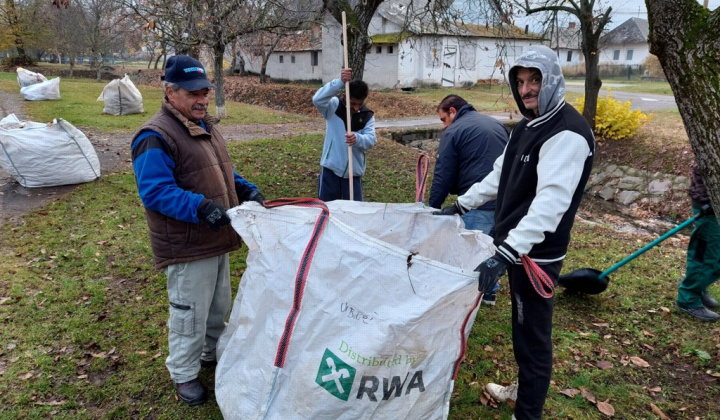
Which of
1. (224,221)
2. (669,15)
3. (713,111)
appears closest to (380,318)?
(224,221)

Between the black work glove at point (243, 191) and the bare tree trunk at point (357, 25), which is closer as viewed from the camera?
the black work glove at point (243, 191)

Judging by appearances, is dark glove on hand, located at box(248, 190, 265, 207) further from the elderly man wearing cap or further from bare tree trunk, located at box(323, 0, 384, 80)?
bare tree trunk, located at box(323, 0, 384, 80)

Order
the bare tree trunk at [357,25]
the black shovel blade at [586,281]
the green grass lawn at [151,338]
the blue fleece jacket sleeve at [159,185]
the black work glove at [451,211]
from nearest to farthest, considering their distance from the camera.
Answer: the blue fleece jacket sleeve at [159,185], the black work glove at [451,211], the green grass lawn at [151,338], the black shovel blade at [586,281], the bare tree trunk at [357,25]

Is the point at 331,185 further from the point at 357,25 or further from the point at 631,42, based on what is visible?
the point at 631,42

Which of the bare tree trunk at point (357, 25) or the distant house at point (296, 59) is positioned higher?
the distant house at point (296, 59)

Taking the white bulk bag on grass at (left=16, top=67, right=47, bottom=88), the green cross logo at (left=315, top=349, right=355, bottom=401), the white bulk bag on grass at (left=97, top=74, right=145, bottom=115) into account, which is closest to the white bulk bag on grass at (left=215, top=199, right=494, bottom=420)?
the green cross logo at (left=315, top=349, right=355, bottom=401)

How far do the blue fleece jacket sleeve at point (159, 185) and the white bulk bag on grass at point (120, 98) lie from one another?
13112 millimetres

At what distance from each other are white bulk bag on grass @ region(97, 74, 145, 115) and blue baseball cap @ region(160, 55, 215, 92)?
12.9 meters

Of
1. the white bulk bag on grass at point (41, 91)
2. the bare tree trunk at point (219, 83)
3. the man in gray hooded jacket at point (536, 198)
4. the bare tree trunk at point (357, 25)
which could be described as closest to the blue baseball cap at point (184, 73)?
the man in gray hooded jacket at point (536, 198)

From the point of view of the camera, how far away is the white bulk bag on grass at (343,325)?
6.40ft

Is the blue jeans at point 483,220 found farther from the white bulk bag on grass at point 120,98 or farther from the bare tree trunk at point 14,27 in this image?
the bare tree trunk at point 14,27

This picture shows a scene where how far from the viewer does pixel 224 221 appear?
229cm

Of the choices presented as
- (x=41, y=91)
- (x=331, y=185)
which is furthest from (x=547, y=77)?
(x=41, y=91)

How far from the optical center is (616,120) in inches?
482
